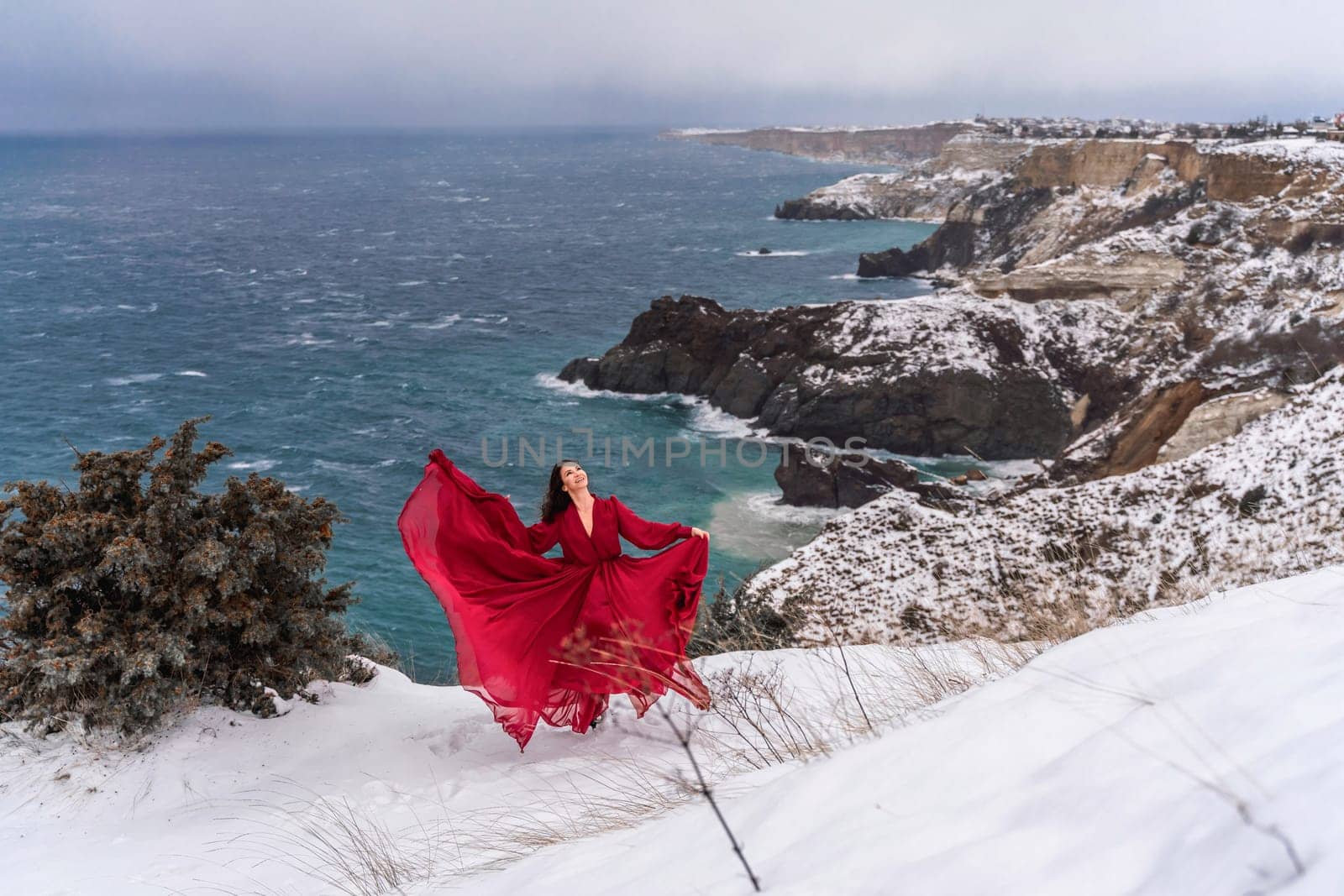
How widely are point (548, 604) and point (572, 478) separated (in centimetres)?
95

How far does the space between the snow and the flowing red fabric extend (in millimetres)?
356

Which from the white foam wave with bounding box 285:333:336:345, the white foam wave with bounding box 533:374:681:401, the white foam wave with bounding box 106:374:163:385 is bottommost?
the white foam wave with bounding box 533:374:681:401

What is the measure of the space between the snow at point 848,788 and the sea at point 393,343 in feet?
18.1

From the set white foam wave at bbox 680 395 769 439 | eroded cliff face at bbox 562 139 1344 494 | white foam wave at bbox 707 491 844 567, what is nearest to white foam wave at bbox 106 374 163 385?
eroded cliff face at bbox 562 139 1344 494

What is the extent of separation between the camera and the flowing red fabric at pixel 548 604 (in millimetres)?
6191

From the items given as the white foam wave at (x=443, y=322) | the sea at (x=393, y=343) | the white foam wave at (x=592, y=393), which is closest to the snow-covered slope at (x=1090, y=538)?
the sea at (x=393, y=343)

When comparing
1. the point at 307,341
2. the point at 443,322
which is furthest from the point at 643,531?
the point at 443,322

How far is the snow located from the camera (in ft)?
7.06

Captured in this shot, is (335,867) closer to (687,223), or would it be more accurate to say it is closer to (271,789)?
(271,789)

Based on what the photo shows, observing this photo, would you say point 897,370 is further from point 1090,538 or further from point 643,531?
point 643,531

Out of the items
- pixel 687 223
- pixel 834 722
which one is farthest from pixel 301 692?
pixel 687 223

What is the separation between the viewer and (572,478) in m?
6.49

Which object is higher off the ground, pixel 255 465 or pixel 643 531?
pixel 643 531

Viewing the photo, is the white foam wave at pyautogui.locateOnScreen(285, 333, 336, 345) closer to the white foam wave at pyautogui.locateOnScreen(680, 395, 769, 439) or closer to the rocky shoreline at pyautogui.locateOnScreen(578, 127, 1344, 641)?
the rocky shoreline at pyautogui.locateOnScreen(578, 127, 1344, 641)
